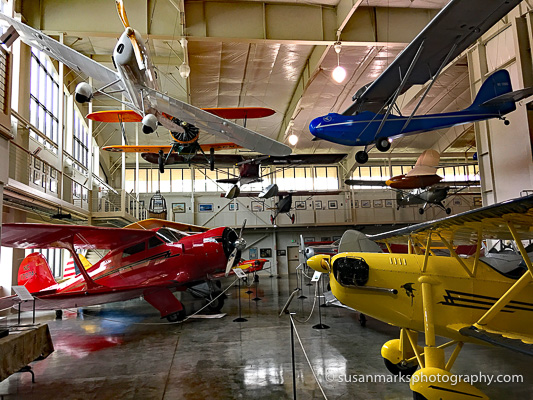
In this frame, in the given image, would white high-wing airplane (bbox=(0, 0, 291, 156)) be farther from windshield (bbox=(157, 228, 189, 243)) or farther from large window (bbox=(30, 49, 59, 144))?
large window (bbox=(30, 49, 59, 144))

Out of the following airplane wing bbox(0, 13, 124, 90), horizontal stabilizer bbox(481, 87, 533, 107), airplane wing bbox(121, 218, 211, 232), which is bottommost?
airplane wing bbox(121, 218, 211, 232)

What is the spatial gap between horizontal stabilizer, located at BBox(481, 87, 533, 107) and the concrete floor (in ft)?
14.7

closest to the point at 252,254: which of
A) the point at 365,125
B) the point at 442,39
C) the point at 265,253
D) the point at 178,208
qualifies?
the point at 265,253

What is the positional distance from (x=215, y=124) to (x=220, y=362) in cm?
534

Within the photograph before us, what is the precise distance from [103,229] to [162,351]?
2862 millimetres

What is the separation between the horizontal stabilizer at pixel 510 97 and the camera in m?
6.46

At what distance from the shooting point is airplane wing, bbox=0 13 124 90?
677cm

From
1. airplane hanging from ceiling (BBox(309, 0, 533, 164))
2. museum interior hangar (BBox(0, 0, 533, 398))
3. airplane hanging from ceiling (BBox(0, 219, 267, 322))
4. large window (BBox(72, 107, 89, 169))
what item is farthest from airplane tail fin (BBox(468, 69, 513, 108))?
large window (BBox(72, 107, 89, 169))

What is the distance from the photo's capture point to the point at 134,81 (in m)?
7.10

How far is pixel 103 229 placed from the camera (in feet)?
23.8

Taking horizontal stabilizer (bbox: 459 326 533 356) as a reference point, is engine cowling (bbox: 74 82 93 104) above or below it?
above

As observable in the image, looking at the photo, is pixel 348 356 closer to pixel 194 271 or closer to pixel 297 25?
pixel 194 271

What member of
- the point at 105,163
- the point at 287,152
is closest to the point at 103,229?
the point at 287,152

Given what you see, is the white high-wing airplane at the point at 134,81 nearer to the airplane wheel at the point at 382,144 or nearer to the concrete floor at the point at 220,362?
the airplane wheel at the point at 382,144
